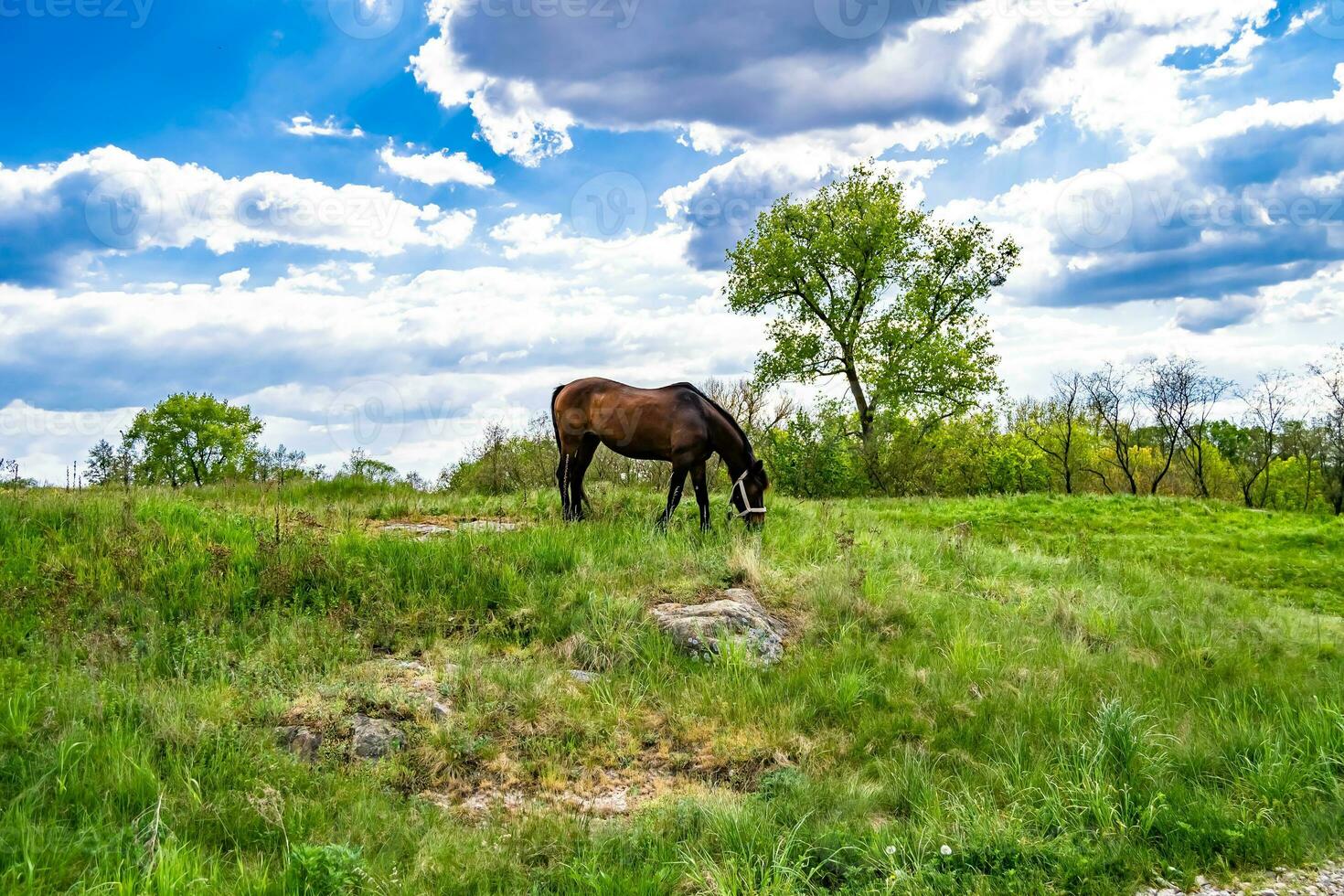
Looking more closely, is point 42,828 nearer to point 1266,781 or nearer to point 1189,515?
point 1266,781

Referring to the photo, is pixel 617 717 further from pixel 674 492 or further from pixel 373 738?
pixel 674 492

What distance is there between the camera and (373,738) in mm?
5637

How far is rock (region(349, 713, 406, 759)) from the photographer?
5.54 metres

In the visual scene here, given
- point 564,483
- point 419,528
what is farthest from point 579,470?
point 419,528

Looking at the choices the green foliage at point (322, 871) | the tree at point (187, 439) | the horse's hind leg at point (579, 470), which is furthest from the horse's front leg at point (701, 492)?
the tree at point (187, 439)

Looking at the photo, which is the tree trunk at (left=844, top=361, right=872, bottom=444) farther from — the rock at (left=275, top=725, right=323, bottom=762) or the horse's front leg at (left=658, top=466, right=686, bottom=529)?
the rock at (left=275, top=725, right=323, bottom=762)

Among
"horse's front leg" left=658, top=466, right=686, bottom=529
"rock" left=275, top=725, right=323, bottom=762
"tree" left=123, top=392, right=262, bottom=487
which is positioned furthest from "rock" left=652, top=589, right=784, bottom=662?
"tree" left=123, top=392, right=262, bottom=487

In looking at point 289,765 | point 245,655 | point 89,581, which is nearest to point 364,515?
point 89,581

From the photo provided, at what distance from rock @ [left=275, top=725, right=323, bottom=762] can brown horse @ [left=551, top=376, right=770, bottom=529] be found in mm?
6611

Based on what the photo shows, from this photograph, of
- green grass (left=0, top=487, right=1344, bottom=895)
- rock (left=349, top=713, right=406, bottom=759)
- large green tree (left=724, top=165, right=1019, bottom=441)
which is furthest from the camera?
large green tree (left=724, top=165, right=1019, bottom=441)

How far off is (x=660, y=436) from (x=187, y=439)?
53.6 m

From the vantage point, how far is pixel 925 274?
36.7m

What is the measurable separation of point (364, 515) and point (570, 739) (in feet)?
A: 26.6

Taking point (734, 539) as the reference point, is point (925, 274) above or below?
above
